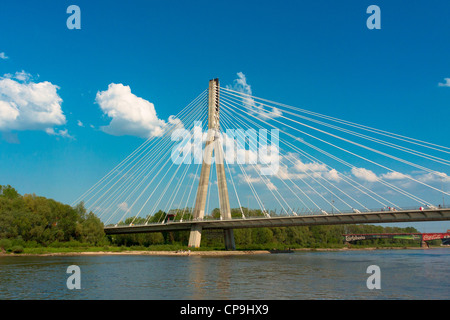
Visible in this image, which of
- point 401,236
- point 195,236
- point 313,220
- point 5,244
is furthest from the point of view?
point 401,236

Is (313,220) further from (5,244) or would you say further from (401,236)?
(401,236)

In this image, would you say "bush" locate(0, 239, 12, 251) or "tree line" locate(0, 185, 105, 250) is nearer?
"bush" locate(0, 239, 12, 251)

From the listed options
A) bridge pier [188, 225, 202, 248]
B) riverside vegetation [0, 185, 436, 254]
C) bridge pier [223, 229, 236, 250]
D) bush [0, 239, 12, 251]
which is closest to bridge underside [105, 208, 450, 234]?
bridge pier [188, 225, 202, 248]

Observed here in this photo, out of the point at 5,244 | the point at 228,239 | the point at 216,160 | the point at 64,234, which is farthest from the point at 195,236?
the point at 5,244

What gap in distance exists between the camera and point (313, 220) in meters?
63.2

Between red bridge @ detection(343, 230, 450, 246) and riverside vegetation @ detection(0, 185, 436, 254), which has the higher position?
riverside vegetation @ detection(0, 185, 436, 254)

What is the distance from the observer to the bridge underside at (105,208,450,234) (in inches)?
2073

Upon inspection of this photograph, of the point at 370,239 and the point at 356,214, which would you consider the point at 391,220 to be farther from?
the point at 370,239

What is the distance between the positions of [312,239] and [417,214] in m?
78.6

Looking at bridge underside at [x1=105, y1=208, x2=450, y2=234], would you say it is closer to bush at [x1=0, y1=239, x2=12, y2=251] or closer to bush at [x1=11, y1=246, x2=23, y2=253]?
bush at [x1=11, y1=246, x2=23, y2=253]

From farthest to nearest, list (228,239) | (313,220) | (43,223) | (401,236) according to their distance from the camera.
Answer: (401,236) → (228,239) → (43,223) → (313,220)

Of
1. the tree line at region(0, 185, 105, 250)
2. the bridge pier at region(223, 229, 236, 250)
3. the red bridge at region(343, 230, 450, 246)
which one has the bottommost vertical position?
the red bridge at region(343, 230, 450, 246)

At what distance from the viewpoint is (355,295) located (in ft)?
70.4
